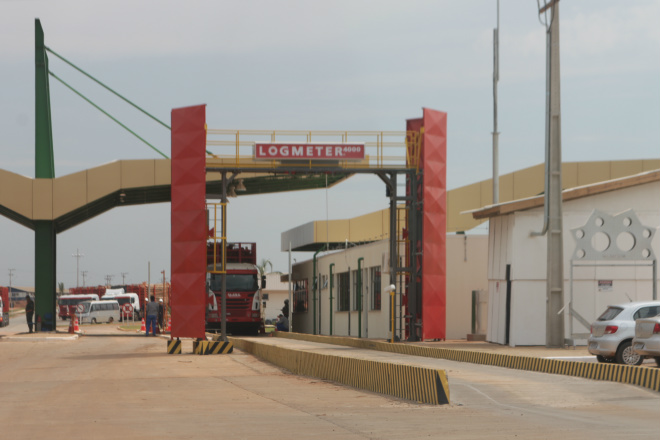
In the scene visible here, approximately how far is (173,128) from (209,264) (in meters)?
13.6

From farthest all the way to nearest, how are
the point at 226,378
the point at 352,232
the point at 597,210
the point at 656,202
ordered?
the point at 352,232 < the point at 656,202 < the point at 597,210 < the point at 226,378

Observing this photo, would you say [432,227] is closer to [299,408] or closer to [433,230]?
[433,230]

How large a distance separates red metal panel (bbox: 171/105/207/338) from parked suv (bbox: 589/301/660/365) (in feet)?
46.0

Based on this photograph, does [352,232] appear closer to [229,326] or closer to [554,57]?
[229,326]

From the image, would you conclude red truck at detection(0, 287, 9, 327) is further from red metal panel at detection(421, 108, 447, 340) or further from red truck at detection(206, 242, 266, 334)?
red metal panel at detection(421, 108, 447, 340)

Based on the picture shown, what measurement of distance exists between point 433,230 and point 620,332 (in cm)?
1487

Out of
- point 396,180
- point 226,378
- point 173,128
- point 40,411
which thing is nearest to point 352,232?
point 396,180

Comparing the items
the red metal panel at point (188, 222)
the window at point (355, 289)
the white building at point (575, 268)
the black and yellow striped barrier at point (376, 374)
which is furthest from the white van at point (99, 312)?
the black and yellow striped barrier at point (376, 374)

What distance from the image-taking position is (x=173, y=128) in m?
31.5

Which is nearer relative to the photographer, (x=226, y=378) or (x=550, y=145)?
(x=226, y=378)

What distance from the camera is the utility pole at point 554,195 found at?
2870 centimetres

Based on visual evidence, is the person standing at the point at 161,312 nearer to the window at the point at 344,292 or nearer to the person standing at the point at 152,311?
the person standing at the point at 152,311

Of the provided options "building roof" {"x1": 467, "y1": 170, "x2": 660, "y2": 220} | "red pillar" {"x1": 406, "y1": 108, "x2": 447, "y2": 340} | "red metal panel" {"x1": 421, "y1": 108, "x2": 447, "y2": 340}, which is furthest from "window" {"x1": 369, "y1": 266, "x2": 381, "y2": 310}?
"building roof" {"x1": 467, "y1": 170, "x2": 660, "y2": 220}

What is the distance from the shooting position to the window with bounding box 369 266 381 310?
41.4 metres
